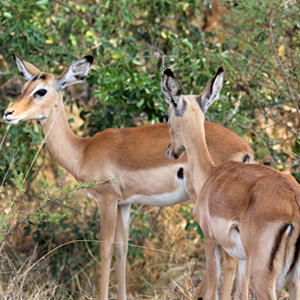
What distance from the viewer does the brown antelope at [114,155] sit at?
13.8 ft

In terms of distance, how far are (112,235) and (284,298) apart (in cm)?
177

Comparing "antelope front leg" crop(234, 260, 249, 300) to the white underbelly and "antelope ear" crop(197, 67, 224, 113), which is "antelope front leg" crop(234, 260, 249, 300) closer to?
the white underbelly

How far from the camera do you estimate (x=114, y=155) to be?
4508 millimetres

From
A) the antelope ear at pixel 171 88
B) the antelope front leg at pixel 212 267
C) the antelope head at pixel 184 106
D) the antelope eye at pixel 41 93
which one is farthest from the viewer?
the antelope eye at pixel 41 93

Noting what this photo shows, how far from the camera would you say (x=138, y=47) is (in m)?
6.11

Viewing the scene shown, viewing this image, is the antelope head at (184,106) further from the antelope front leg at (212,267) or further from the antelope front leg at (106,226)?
the antelope front leg at (106,226)

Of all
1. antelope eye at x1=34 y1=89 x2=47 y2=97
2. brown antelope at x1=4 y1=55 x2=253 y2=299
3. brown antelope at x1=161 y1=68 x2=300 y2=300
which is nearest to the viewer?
brown antelope at x1=161 y1=68 x2=300 y2=300

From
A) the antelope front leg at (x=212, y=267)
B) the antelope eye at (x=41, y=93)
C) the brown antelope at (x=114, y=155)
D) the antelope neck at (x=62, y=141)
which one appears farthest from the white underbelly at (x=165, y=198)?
the antelope eye at (x=41, y=93)

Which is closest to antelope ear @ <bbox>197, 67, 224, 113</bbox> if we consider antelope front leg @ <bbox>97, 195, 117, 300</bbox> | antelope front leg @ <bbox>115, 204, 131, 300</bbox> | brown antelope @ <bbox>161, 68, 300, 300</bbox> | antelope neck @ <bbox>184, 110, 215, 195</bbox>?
brown antelope @ <bbox>161, 68, 300, 300</bbox>

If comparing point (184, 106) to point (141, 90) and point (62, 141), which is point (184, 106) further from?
point (62, 141)

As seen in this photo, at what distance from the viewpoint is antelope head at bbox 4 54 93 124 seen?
435 cm

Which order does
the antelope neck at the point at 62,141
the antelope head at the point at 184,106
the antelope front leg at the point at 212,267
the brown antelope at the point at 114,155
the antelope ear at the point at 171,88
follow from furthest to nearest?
the antelope neck at the point at 62,141 < the brown antelope at the point at 114,155 < the antelope head at the point at 184,106 < the antelope ear at the point at 171,88 < the antelope front leg at the point at 212,267

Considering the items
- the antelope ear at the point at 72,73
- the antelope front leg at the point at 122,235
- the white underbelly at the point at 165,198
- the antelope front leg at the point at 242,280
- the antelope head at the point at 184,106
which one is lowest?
the antelope front leg at the point at 122,235

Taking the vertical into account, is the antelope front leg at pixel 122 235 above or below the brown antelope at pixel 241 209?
below
